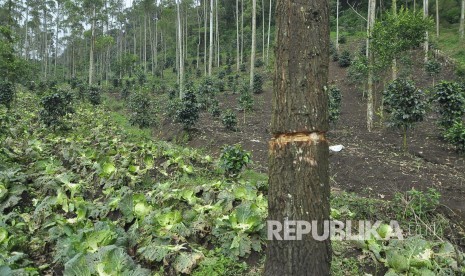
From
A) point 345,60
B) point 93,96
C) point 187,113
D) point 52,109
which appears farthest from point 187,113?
point 345,60

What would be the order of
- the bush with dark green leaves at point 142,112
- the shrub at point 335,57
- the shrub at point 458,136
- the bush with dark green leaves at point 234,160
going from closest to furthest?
the bush with dark green leaves at point 234,160
the shrub at point 458,136
the bush with dark green leaves at point 142,112
the shrub at point 335,57

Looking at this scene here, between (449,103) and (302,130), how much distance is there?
388 inches

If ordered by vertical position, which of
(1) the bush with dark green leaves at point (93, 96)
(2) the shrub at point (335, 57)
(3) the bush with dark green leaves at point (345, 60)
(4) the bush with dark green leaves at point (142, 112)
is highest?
(2) the shrub at point (335, 57)

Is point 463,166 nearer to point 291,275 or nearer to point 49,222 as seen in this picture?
point 291,275

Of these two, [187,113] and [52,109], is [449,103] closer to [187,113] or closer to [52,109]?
[187,113]

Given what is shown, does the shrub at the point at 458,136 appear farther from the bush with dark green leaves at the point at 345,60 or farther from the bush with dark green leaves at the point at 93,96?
the bush with dark green leaves at the point at 93,96

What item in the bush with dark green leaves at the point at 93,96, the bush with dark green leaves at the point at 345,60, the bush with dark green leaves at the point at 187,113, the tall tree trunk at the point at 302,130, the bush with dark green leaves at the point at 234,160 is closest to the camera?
the tall tree trunk at the point at 302,130

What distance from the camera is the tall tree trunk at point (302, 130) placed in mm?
2133

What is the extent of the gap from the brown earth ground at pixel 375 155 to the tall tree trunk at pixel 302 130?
2372 millimetres

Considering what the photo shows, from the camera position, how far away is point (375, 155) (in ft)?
27.1

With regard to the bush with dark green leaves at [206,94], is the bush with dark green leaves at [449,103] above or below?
below

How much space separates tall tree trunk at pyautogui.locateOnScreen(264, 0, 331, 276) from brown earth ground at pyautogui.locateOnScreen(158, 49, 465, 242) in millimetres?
2372

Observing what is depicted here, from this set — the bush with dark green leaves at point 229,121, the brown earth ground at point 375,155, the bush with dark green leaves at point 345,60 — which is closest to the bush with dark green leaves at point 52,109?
the brown earth ground at point 375,155

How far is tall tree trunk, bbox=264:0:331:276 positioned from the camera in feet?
7.00
